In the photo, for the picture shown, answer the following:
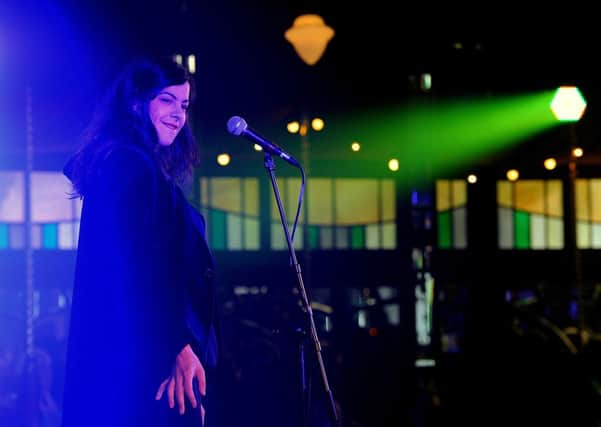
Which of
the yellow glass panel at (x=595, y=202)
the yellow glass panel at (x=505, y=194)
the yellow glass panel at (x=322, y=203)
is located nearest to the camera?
the yellow glass panel at (x=322, y=203)

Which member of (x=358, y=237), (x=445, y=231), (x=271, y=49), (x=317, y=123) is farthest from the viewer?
(x=445, y=231)

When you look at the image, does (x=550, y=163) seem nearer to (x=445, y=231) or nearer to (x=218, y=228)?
(x=445, y=231)

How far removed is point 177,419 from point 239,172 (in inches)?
211

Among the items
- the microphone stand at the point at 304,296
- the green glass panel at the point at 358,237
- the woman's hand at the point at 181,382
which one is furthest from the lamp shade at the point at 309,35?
the woman's hand at the point at 181,382

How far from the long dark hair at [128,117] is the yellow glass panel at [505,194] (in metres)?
6.54

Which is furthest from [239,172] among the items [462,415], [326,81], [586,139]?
[586,139]

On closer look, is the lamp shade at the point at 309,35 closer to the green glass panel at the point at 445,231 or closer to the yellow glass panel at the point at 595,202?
the green glass panel at the point at 445,231

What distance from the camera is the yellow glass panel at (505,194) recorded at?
7834 mm

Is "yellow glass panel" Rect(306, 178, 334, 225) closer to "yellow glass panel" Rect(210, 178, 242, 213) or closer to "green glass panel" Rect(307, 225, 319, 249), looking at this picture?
"green glass panel" Rect(307, 225, 319, 249)

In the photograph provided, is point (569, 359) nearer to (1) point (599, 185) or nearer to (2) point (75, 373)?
(1) point (599, 185)

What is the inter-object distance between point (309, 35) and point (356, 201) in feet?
8.55

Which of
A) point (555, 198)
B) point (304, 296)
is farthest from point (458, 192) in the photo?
point (304, 296)

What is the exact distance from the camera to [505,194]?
7867mm

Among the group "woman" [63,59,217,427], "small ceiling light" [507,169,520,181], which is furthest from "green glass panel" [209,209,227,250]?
"woman" [63,59,217,427]
